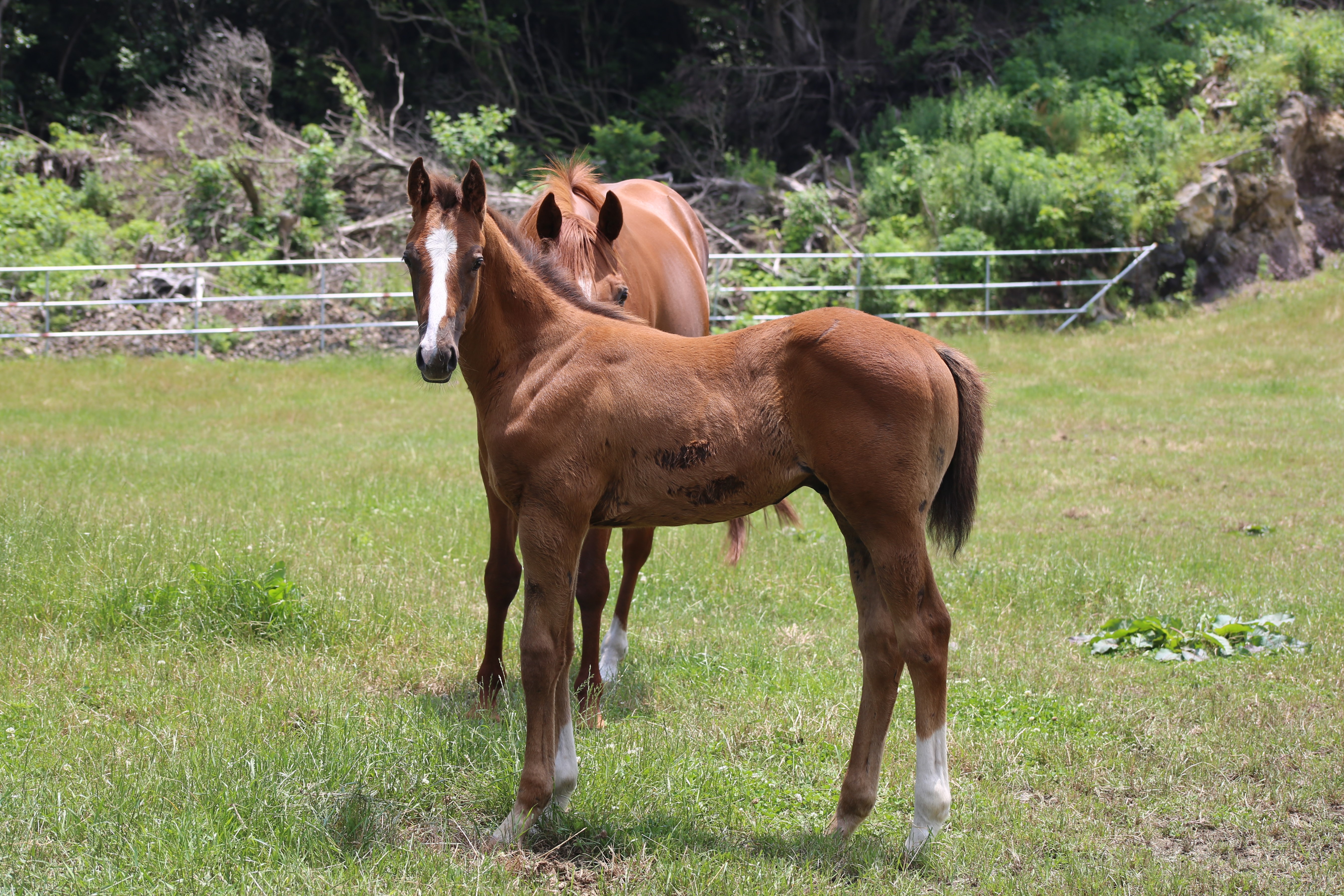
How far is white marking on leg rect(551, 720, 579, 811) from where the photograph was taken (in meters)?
Result: 3.74

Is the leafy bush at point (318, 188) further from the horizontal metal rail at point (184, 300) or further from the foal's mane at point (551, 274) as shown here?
the foal's mane at point (551, 274)

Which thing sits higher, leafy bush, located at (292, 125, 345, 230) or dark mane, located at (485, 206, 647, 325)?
leafy bush, located at (292, 125, 345, 230)

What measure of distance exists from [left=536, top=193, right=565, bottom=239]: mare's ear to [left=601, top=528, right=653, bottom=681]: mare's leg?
1599 mm

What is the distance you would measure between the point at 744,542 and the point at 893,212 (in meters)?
14.4

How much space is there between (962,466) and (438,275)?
1893 mm

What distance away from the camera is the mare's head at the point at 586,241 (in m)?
4.70

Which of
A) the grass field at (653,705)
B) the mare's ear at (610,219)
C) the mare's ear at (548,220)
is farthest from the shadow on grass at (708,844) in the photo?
the mare's ear at (610,219)

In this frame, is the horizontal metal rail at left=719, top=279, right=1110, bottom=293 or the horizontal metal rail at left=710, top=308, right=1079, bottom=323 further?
the horizontal metal rail at left=710, top=308, right=1079, bottom=323

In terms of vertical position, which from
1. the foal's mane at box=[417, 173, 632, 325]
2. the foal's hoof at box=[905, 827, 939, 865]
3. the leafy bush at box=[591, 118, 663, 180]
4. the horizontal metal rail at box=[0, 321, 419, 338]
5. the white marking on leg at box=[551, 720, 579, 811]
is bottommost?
the foal's hoof at box=[905, 827, 939, 865]

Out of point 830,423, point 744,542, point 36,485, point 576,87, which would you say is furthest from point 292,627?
point 576,87

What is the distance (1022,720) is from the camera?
4742 mm

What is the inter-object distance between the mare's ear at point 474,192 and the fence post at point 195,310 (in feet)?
47.4

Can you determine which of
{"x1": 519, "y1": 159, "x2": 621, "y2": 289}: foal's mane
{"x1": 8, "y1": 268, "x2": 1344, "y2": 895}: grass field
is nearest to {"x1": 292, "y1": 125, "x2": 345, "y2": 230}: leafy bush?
{"x1": 8, "y1": 268, "x2": 1344, "y2": 895}: grass field

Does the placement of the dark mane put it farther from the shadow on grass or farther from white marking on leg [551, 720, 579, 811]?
the shadow on grass
